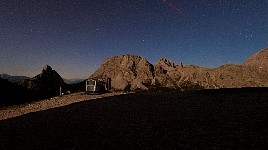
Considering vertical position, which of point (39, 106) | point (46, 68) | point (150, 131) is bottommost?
point (150, 131)

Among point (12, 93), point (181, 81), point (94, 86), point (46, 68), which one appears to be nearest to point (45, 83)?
point (46, 68)

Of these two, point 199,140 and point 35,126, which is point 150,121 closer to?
point 199,140

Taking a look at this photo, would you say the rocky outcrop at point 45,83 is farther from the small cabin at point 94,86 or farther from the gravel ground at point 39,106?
the gravel ground at point 39,106

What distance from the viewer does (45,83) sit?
3750 inches

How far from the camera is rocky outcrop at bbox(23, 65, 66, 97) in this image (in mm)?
88544

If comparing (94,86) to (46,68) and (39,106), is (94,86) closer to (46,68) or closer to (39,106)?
(39,106)

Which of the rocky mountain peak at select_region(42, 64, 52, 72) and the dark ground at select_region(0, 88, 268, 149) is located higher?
the rocky mountain peak at select_region(42, 64, 52, 72)

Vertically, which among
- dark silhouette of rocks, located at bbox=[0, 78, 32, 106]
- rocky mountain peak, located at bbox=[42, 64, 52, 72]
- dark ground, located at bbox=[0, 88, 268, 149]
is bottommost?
dark ground, located at bbox=[0, 88, 268, 149]

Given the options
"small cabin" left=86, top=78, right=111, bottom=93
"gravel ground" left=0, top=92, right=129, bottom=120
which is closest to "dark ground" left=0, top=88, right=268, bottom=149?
"gravel ground" left=0, top=92, right=129, bottom=120

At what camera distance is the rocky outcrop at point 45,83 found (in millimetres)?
88544

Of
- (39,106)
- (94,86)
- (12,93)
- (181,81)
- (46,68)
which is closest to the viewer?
(39,106)

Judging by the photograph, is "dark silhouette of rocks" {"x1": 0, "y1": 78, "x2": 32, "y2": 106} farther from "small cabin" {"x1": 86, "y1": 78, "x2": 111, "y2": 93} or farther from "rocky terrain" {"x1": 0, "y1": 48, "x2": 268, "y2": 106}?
"small cabin" {"x1": 86, "y1": 78, "x2": 111, "y2": 93}

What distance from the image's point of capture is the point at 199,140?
33.2 ft

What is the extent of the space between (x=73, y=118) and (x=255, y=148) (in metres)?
10.7
